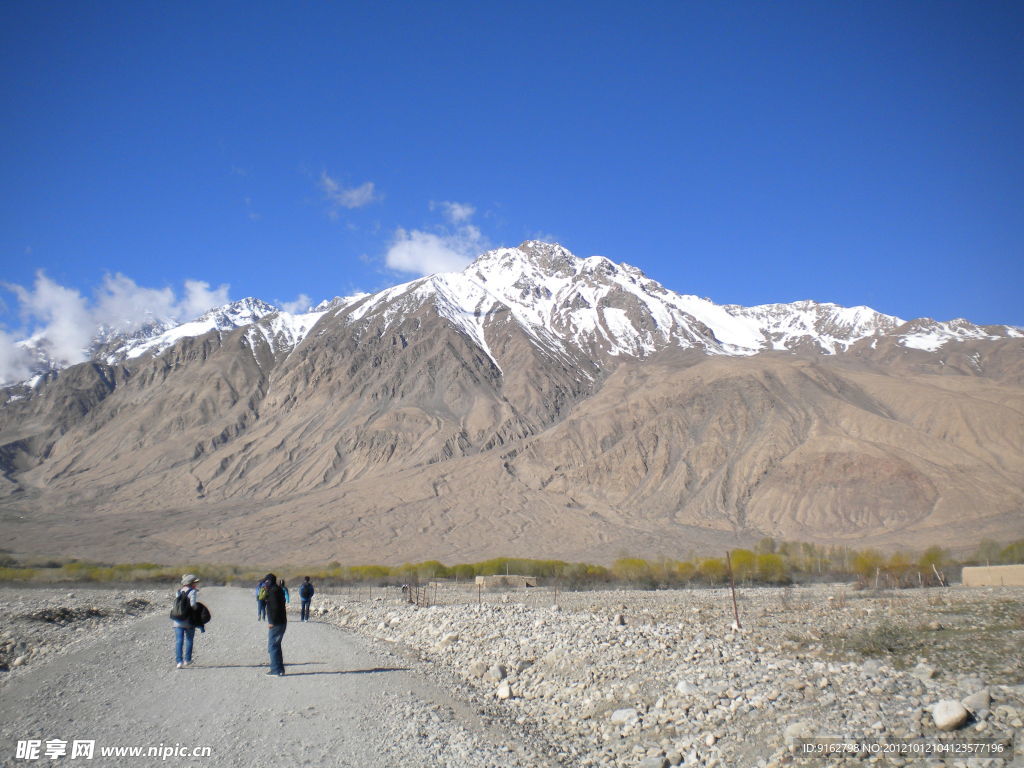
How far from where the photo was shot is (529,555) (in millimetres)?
74438

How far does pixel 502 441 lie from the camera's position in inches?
4466

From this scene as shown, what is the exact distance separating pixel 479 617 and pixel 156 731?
12148 mm

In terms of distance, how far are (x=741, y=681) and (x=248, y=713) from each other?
6.42 metres

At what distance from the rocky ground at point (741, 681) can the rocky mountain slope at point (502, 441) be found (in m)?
58.6

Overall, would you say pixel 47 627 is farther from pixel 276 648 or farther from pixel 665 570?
pixel 665 570

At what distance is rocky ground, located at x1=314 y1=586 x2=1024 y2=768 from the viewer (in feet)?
25.2

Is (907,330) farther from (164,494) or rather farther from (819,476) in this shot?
(164,494)

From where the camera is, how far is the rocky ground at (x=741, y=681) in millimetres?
7668

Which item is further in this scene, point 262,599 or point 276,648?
point 262,599

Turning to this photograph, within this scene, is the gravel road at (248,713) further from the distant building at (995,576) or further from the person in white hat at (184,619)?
the distant building at (995,576)

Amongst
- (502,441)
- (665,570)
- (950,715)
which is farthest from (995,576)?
(502,441)

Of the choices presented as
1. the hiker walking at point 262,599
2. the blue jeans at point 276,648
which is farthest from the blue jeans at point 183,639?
the blue jeans at point 276,648

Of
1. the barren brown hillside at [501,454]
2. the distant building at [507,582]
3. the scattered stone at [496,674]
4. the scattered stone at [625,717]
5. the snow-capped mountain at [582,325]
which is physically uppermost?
the snow-capped mountain at [582,325]

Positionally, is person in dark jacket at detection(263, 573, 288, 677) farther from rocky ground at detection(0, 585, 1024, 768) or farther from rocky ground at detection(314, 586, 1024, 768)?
rocky ground at detection(314, 586, 1024, 768)
